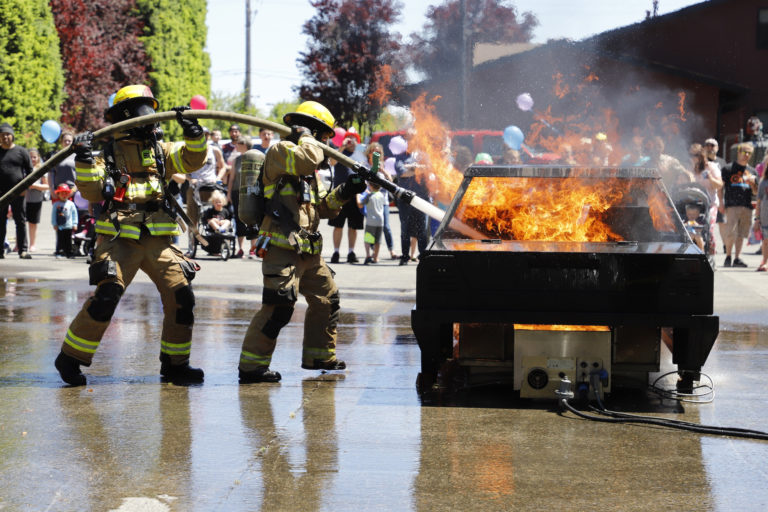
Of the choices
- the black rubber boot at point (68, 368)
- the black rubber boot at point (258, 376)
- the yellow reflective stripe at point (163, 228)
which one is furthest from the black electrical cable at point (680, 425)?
the black rubber boot at point (68, 368)

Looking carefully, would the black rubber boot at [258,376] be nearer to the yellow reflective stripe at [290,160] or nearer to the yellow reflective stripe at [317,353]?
the yellow reflective stripe at [317,353]

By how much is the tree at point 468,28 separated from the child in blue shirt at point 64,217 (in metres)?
6.10

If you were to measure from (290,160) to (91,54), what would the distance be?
2892cm

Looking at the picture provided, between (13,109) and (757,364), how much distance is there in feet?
73.0

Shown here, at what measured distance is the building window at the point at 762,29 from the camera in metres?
34.0

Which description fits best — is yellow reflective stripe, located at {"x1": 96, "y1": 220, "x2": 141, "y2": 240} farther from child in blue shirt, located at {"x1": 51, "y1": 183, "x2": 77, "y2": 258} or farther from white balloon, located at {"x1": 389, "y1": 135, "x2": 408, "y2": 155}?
white balloon, located at {"x1": 389, "y1": 135, "x2": 408, "y2": 155}

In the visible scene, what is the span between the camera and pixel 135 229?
7051 millimetres

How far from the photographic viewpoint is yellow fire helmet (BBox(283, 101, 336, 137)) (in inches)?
291

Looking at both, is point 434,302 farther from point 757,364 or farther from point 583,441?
point 757,364

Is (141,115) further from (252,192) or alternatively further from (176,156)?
(252,192)

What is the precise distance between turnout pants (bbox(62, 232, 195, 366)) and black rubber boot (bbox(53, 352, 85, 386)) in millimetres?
38

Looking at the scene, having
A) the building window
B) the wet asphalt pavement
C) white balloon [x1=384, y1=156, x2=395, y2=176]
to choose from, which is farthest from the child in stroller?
the building window

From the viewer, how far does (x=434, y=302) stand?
654cm

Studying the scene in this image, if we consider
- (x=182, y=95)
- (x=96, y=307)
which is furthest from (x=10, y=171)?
(x=182, y=95)
